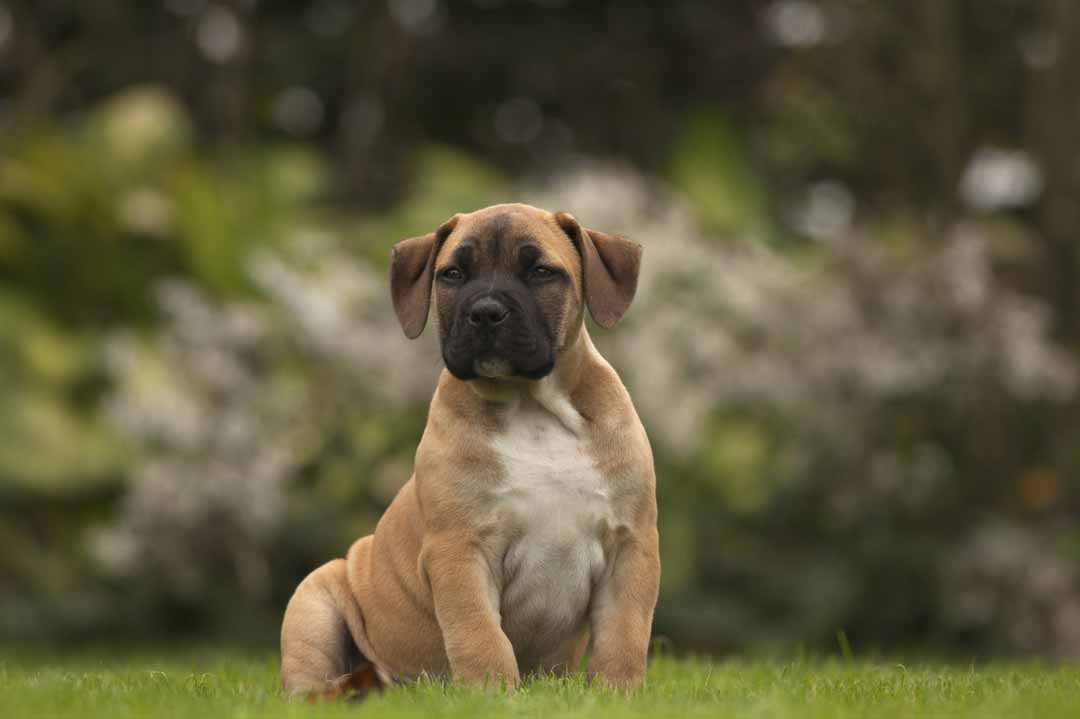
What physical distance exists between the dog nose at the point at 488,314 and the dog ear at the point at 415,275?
440 mm

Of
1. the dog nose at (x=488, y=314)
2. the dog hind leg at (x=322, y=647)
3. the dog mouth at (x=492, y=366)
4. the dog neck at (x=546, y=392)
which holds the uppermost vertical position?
the dog nose at (x=488, y=314)

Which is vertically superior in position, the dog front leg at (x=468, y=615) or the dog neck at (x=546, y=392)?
the dog neck at (x=546, y=392)

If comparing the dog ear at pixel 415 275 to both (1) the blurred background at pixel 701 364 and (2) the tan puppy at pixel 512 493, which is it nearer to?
(2) the tan puppy at pixel 512 493

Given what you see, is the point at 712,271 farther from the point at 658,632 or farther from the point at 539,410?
the point at 539,410

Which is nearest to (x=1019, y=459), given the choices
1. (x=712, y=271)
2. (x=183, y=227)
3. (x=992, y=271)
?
(x=992, y=271)

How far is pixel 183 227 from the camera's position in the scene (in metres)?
13.0

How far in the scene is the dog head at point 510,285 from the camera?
4.89 meters

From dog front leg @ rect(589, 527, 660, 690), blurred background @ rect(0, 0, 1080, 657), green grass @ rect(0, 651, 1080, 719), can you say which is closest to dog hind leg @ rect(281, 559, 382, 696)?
green grass @ rect(0, 651, 1080, 719)

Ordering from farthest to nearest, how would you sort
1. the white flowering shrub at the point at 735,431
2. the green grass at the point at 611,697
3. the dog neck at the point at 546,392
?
the white flowering shrub at the point at 735,431
the dog neck at the point at 546,392
the green grass at the point at 611,697

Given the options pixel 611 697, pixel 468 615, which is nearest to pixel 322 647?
pixel 468 615

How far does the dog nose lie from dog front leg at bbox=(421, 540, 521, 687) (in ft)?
2.31

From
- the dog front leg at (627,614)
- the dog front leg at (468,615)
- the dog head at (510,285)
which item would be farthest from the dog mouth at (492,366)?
the dog front leg at (627,614)

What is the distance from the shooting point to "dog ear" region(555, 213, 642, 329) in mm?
5199

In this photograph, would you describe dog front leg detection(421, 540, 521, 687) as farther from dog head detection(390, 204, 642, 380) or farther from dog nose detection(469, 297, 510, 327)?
dog nose detection(469, 297, 510, 327)
